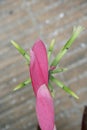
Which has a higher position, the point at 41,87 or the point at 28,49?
the point at 28,49

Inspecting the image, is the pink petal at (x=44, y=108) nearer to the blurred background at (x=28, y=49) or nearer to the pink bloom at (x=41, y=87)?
the pink bloom at (x=41, y=87)

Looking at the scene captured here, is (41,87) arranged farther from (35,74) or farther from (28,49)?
(28,49)

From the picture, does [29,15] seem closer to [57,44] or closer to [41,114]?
[57,44]

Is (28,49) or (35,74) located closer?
(35,74)

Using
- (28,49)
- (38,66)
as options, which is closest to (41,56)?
(38,66)

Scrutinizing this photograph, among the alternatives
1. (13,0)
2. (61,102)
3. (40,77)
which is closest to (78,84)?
(61,102)

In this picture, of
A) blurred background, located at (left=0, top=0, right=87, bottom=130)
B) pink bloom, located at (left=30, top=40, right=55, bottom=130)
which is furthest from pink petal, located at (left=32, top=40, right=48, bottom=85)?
blurred background, located at (left=0, top=0, right=87, bottom=130)

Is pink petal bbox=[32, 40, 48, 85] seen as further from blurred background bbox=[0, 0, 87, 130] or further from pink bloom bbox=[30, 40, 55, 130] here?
blurred background bbox=[0, 0, 87, 130]
